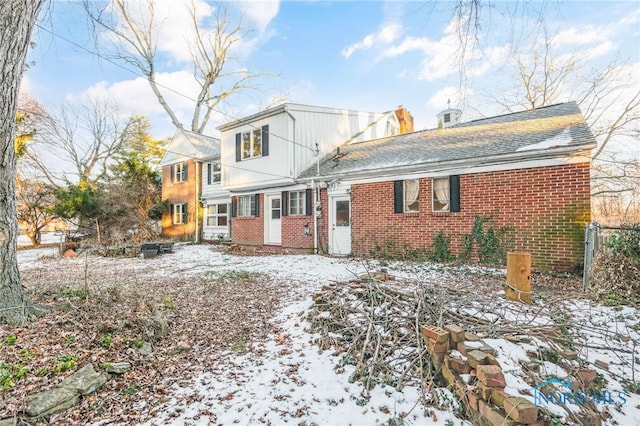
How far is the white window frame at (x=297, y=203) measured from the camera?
1176 centimetres

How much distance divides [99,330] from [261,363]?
6.67 feet

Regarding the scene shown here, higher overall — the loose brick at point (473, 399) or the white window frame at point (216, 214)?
the white window frame at point (216, 214)

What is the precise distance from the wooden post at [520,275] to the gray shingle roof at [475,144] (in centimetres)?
401

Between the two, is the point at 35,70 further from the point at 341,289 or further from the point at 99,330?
the point at 341,289

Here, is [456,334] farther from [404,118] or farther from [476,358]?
[404,118]

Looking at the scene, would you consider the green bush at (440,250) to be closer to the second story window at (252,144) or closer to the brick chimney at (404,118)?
the second story window at (252,144)

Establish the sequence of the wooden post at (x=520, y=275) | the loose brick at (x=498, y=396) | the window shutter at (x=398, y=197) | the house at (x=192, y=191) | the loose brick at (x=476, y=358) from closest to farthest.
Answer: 1. the loose brick at (x=498, y=396)
2. the loose brick at (x=476, y=358)
3. the wooden post at (x=520, y=275)
4. the window shutter at (x=398, y=197)
5. the house at (x=192, y=191)

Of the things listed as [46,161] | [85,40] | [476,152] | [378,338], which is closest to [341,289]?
[378,338]

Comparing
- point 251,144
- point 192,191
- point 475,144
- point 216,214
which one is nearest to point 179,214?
point 192,191

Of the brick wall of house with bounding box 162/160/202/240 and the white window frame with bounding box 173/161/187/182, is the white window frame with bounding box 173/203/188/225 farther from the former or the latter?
the white window frame with bounding box 173/161/187/182

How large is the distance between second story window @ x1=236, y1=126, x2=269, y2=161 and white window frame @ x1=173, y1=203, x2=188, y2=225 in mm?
6981

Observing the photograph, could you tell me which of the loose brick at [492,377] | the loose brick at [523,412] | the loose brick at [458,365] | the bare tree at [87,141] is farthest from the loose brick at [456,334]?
the bare tree at [87,141]

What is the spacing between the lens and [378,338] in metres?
3.10

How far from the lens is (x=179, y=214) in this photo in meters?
18.4
